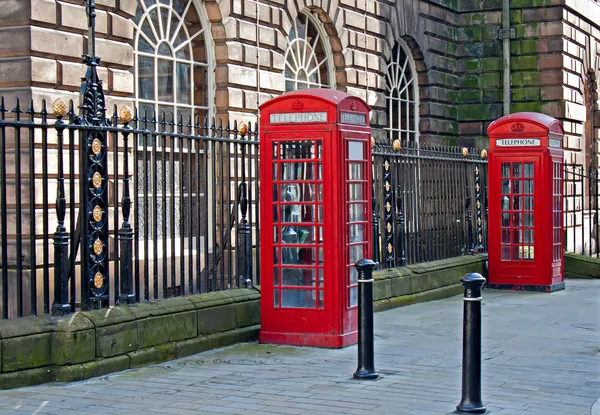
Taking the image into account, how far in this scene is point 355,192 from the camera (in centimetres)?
966

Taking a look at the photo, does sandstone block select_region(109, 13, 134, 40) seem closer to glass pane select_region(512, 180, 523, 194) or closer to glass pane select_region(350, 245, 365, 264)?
glass pane select_region(350, 245, 365, 264)

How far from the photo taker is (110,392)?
7516 millimetres

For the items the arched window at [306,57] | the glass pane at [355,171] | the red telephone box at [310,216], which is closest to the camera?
the red telephone box at [310,216]

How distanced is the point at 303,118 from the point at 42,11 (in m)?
3.87

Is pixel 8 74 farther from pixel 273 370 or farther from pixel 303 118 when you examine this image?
pixel 273 370

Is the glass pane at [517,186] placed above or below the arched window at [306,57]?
below

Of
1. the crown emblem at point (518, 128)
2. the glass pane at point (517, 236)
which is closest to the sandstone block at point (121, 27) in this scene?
the crown emblem at point (518, 128)

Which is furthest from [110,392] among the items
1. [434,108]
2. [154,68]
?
[434,108]

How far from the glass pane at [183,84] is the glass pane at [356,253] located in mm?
5612

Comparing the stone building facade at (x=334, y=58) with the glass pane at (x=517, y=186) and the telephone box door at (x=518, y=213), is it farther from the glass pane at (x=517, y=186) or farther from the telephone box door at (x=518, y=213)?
the glass pane at (x=517, y=186)

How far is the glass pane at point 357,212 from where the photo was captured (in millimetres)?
9594

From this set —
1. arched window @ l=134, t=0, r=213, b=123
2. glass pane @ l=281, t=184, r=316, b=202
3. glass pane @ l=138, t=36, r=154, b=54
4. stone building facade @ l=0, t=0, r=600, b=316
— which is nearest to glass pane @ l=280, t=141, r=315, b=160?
glass pane @ l=281, t=184, r=316, b=202

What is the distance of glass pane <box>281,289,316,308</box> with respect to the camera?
943 centimetres

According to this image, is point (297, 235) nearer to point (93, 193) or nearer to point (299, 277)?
point (299, 277)
